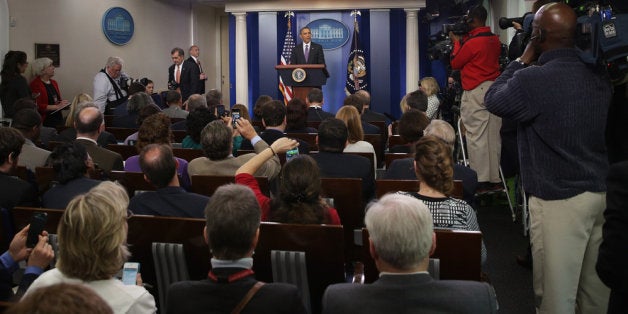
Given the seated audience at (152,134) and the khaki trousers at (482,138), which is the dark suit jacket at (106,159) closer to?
the seated audience at (152,134)

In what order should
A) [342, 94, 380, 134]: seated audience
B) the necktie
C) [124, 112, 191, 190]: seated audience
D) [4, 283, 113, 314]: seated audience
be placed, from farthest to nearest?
the necktie
[342, 94, 380, 134]: seated audience
[124, 112, 191, 190]: seated audience
[4, 283, 113, 314]: seated audience

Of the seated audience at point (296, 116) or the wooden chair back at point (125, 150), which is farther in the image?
the seated audience at point (296, 116)

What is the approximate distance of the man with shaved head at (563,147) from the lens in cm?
288

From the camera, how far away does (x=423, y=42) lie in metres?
12.6

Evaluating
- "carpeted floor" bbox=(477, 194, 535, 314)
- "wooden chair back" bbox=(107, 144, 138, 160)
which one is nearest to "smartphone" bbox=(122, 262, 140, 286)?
"carpeted floor" bbox=(477, 194, 535, 314)

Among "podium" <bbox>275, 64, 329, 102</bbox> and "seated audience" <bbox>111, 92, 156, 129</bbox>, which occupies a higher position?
"podium" <bbox>275, 64, 329, 102</bbox>

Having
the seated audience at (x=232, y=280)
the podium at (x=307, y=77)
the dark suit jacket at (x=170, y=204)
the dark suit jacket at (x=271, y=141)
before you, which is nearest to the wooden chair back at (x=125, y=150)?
the dark suit jacket at (x=271, y=141)

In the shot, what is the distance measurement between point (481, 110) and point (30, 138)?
4.02m

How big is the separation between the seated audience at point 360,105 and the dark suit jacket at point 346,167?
87.4 inches

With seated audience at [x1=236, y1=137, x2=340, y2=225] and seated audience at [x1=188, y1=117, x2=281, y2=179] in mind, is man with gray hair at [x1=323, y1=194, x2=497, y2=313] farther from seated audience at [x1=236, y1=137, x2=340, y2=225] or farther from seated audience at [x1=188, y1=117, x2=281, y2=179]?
seated audience at [x1=188, y1=117, x2=281, y2=179]

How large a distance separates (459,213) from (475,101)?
12.7 feet

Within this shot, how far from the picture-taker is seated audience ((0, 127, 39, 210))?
11.1 ft

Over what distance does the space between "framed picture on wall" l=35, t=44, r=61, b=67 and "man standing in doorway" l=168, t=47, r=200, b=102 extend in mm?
1740

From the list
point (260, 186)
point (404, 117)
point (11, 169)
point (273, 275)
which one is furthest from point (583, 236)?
point (11, 169)
